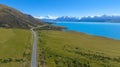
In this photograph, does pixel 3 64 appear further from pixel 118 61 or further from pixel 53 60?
pixel 118 61

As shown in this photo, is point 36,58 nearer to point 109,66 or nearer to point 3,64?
point 3,64

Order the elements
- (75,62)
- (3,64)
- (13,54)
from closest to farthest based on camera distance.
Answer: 1. (3,64)
2. (75,62)
3. (13,54)

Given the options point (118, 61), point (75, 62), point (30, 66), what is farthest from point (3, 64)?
point (118, 61)

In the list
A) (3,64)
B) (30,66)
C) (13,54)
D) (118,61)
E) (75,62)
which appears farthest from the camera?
(13,54)

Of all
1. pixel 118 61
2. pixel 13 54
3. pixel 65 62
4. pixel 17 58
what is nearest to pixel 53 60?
pixel 65 62

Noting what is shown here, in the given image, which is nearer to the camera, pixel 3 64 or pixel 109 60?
pixel 3 64

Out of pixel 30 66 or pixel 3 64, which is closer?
pixel 30 66

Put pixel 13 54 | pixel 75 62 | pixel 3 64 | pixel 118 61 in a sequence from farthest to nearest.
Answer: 1. pixel 13 54
2. pixel 118 61
3. pixel 75 62
4. pixel 3 64

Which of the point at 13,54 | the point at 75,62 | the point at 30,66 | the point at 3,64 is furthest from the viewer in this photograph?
the point at 13,54
